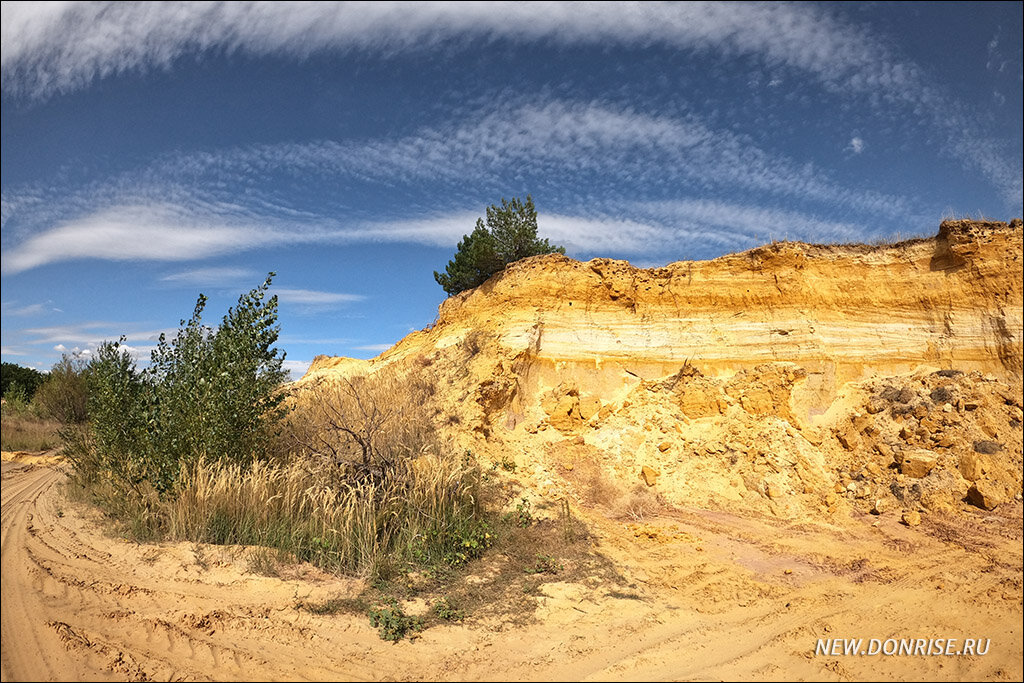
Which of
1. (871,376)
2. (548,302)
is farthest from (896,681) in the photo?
(548,302)

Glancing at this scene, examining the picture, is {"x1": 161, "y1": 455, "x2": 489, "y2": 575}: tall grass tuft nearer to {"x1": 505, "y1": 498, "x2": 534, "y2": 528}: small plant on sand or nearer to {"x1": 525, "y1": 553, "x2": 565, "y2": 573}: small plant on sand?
{"x1": 505, "y1": 498, "x2": 534, "y2": 528}: small plant on sand

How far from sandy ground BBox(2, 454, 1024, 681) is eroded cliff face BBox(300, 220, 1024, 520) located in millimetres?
1998

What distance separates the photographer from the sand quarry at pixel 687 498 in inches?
198

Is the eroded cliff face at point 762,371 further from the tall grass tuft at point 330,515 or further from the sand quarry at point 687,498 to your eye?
the tall grass tuft at point 330,515

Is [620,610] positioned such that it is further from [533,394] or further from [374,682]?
[533,394]

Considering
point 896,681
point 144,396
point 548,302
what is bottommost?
point 896,681

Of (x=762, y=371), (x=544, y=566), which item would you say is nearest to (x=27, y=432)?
(x=544, y=566)

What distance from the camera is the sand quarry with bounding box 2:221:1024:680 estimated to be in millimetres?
5031

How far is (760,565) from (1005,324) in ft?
24.6

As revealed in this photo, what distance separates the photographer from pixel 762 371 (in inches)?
456

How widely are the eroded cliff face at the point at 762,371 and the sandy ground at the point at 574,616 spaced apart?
6.55ft

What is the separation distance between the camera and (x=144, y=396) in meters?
9.64

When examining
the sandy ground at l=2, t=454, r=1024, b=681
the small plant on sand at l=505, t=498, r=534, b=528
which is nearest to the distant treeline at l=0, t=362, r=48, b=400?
the sandy ground at l=2, t=454, r=1024, b=681

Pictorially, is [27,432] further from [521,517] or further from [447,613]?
[447,613]
